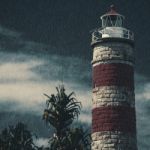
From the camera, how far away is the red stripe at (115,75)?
168ft

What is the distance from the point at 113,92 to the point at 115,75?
5.55 ft

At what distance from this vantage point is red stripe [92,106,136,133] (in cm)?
5016

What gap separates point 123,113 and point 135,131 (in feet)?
7.25

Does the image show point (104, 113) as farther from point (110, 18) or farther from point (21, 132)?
point (21, 132)

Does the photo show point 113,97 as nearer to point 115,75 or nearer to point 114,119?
point 114,119

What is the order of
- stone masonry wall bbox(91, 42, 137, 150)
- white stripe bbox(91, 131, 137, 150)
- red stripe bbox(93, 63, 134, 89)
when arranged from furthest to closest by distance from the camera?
red stripe bbox(93, 63, 134, 89) → stone masonry wall bbox(91, 42, 137, 150) → white stripe bbox(91, 131, 137, 150)

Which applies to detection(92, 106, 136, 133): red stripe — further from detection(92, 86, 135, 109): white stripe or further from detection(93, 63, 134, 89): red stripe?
detection(93, 63, 134, 89): red stripe

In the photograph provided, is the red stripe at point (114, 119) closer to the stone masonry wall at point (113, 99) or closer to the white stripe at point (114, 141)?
the stone masonry wall at point (113, 99)

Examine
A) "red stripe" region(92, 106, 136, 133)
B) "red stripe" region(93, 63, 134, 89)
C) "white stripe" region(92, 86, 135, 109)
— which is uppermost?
"red stripe" region(93, 63, 134, 89)

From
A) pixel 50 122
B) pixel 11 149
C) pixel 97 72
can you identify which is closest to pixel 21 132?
pixel 11 149

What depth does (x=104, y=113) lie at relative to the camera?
166 ft

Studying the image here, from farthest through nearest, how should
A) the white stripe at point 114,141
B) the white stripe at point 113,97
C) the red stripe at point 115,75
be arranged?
the red stripe at point 115,75 → the white stripe at point 113,97 → the white stripe at point 114,141

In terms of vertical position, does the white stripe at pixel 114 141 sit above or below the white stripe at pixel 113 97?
below

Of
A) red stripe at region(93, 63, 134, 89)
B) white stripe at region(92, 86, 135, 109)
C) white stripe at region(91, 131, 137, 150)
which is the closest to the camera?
white stripe at region(91, 131, 137, 150)
